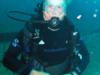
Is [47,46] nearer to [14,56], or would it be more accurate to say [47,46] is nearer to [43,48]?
[43,48]

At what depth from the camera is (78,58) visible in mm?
3473

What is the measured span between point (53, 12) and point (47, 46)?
468 millimetres

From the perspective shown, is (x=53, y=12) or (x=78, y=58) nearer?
(x=53, y=12)

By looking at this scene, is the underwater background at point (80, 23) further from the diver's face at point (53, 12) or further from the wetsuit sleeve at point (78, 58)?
the diver's face at point (53, 12)

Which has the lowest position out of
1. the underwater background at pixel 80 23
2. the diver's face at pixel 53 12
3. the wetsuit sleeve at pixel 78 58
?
the underwater background at pixel 80 23

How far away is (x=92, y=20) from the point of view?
33.9 feet

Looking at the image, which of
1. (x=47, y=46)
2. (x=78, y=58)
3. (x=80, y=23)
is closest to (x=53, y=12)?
(x=47, y=46)

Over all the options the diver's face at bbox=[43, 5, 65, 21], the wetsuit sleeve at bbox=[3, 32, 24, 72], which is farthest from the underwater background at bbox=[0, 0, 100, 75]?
the diver's face at bbox=[43, 5, 65, 21]

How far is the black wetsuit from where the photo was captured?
3.19 m

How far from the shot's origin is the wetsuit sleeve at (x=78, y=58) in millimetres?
3405

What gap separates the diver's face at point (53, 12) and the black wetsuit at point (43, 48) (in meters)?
0.14

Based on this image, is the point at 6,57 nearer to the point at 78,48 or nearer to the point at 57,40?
the point at 57,40

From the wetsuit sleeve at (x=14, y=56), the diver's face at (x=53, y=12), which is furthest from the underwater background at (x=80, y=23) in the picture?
the diver's face at (x=53, y=12)

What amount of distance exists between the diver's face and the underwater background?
3.02m
